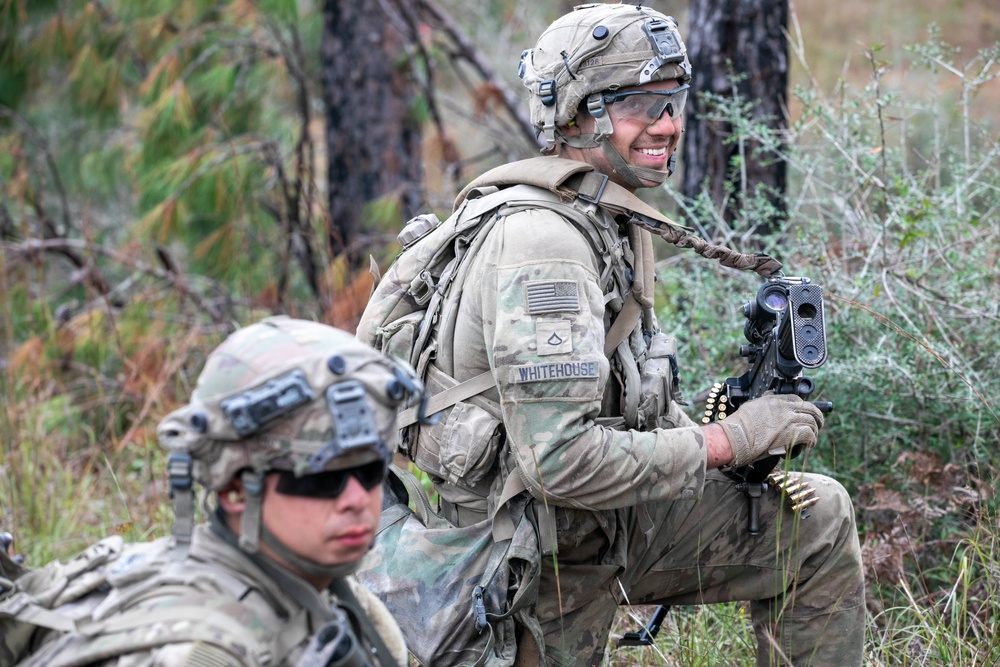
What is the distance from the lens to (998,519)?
3.09 meters

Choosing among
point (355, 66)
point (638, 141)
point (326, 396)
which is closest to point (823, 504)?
point (638, 141)

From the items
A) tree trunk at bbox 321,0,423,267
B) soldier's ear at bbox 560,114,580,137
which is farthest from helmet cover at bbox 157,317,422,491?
tree trunk at bbox 321,0,423,267

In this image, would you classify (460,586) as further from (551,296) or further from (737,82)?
(737,82)

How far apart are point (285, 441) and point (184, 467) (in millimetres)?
195

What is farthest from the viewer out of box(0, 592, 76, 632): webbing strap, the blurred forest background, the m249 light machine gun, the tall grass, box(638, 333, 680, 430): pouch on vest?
the blurred forest background

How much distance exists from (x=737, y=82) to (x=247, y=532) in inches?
145

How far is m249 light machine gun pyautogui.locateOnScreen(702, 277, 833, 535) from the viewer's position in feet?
9.11

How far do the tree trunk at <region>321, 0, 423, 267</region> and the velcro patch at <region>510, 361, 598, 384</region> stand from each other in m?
4.96

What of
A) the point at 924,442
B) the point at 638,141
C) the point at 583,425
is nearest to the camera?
the point at 583,425

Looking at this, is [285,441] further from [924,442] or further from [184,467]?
[924,442]

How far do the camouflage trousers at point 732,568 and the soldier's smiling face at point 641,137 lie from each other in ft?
3.09

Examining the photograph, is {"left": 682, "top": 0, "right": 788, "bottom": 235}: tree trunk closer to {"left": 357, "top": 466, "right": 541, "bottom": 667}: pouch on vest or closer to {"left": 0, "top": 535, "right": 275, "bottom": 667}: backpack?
{"left": 357, "top": 466, "right": 541, "bottom": 667}: pouch on vest

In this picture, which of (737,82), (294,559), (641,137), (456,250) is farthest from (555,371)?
(737,82)

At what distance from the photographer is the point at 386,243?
707 cm
